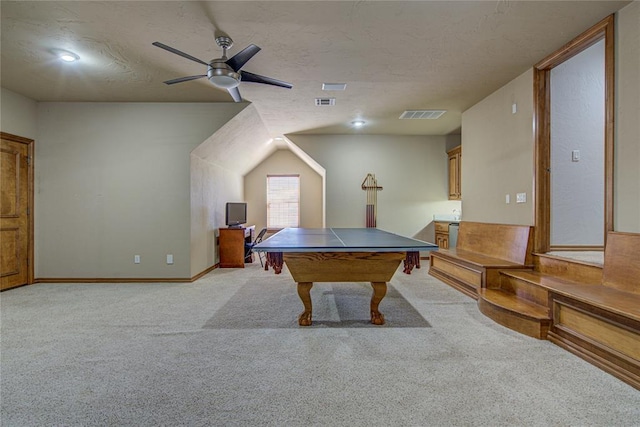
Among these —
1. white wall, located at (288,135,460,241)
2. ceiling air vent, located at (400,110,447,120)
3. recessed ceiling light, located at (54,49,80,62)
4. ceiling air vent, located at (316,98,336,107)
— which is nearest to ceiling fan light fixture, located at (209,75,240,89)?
recessed ceiling light, located at (54,49,80,62)

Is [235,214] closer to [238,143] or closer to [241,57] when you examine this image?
[238,143]

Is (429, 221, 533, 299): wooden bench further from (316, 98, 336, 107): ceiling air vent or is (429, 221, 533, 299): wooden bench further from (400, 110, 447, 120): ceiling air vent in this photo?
(316, 98, 336, 107): ceiling air vent

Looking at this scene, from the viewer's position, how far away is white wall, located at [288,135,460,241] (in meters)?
6.41

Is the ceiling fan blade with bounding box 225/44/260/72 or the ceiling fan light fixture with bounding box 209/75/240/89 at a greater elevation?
the ceiling fan blade with bounding box 225/44/260/72

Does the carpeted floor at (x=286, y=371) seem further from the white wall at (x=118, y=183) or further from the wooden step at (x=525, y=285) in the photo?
the white wall at (x=118, y=183)

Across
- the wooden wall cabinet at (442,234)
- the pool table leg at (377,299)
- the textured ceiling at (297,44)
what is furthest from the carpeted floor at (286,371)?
the wooden wall cabinet at (442,234)

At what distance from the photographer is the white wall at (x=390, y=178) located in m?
6.41

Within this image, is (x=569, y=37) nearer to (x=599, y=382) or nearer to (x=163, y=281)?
(x=599, y=382)

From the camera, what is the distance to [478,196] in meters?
4.43

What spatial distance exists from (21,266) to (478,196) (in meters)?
6.63

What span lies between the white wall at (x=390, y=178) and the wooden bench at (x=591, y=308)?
11.3 ft

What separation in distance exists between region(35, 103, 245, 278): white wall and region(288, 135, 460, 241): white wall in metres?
2.60

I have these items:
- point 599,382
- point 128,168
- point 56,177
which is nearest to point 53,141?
point 56,177

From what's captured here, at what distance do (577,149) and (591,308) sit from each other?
2.36 metres
